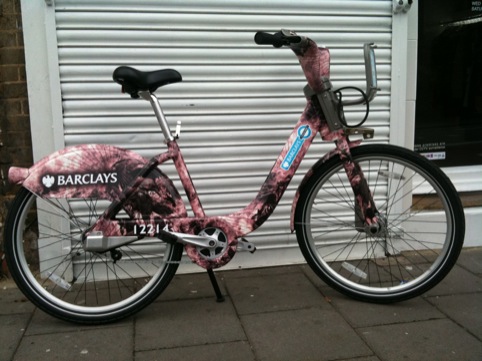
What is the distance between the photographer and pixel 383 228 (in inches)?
120

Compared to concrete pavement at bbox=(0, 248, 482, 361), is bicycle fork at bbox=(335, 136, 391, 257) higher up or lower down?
higher up

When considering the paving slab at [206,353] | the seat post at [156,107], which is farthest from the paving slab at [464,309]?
the seat post at [156,107]

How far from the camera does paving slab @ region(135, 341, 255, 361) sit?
8.45 feet

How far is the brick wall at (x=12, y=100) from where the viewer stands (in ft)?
11.0

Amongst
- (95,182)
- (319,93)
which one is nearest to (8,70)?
(95,182)

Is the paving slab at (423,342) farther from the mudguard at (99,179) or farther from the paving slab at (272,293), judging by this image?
the mudguard at (99,179)

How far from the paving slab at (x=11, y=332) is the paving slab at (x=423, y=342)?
1.93m

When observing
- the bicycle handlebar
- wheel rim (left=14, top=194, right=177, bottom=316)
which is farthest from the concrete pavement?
the bicycle handlebar

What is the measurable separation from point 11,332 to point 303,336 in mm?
1685

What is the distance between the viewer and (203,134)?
141 inches

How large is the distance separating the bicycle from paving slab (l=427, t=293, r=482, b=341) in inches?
7.4

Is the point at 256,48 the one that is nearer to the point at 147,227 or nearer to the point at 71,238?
the point at 147,227

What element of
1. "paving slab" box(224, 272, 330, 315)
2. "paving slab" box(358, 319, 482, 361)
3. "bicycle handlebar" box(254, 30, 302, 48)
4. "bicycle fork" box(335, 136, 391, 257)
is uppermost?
"bicycle handlebar" box(254, 30, 302, 48)

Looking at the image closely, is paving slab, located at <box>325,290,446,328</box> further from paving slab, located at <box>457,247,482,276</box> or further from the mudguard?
the mudguard
